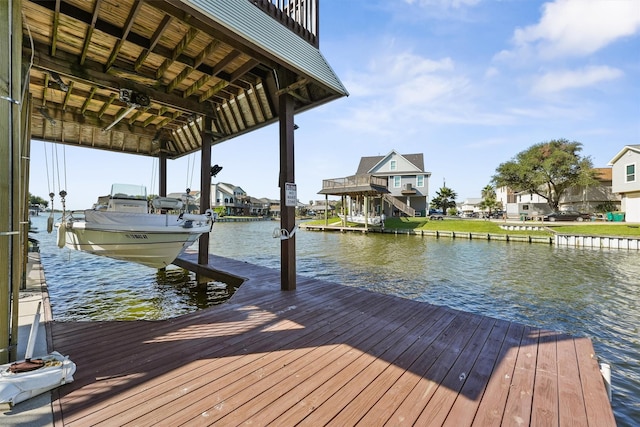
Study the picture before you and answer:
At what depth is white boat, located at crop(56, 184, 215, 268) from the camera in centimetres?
495

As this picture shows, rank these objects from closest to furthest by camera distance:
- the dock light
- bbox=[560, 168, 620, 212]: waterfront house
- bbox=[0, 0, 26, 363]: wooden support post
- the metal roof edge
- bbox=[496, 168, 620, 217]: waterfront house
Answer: bbox=[0, 0, 26, 363]: wooden support post, the metal roof edge, the dock light, bbox=[560, 168, 620, 212]: waterfront house, bbox=[496, 168, 620, 217]: waterfront house

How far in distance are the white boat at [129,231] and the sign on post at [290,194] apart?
205cm

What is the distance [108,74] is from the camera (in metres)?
4.87

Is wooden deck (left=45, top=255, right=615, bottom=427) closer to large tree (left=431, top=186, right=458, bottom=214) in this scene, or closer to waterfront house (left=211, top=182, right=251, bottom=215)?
large tree (left=431, top=186, right=458, bottom=214)

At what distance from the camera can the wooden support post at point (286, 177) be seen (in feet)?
16.2

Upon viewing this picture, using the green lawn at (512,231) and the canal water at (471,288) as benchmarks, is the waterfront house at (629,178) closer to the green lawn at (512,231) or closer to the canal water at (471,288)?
the green lawn at (512,231)

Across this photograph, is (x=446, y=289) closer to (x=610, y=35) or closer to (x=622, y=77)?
(x=610, y=35)

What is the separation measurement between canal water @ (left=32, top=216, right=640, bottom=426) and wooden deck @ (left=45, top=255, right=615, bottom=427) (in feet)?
4.69

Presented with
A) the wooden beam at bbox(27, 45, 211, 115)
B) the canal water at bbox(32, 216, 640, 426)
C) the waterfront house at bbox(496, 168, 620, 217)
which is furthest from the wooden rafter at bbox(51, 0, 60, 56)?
the waterfront house at bbox(496, 168, 620, 217)

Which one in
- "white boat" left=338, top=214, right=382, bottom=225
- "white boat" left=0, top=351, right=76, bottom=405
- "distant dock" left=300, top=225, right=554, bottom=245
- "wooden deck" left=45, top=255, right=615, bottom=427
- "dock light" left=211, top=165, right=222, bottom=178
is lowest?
"distant dock" left=300, top=225, right=554, bottom=245

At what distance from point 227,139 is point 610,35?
12.0 metres

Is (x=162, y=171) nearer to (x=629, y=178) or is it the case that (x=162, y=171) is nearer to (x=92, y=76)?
(x=92, y=76)

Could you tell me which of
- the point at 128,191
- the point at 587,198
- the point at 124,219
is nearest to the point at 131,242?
the point at 124,219

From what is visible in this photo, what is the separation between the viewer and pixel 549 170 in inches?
1208
